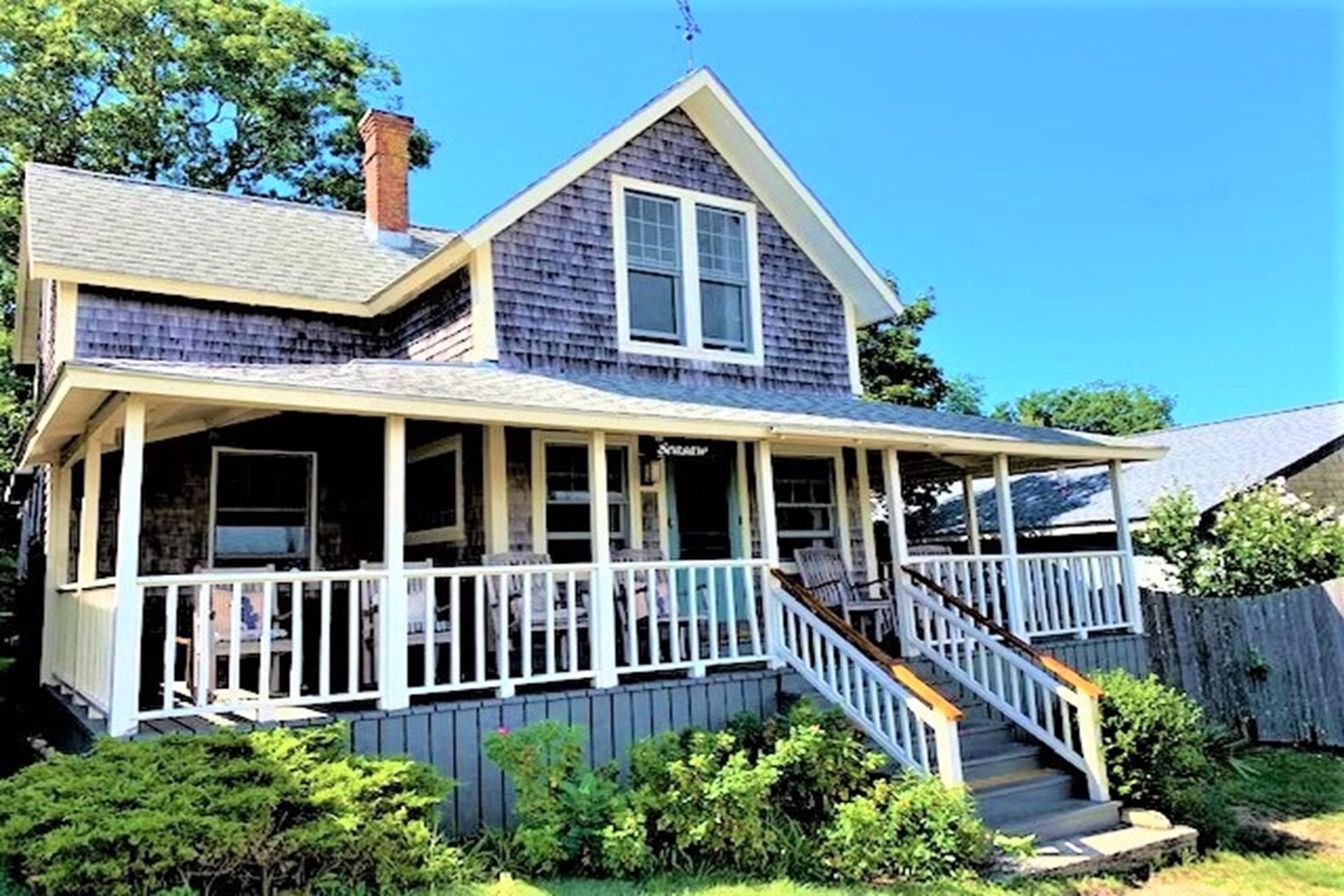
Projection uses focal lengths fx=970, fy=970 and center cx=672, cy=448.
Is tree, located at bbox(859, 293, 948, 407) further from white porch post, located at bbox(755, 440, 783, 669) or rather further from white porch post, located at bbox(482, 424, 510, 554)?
white porch post, located at bbox(482, 424, 510, 554)

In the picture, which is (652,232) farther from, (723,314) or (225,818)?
(225,818)

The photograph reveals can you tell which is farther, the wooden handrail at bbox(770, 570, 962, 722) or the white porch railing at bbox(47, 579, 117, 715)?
the wooden handrail at bbox(770, 570, 962, 722)

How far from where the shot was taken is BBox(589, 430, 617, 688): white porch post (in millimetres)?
7852

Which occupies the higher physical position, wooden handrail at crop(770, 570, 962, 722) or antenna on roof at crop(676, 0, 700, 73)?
antenna on roof at crop(676, 0, 700, 73)

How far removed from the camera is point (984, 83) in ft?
54.3

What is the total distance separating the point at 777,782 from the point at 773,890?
3.70ft

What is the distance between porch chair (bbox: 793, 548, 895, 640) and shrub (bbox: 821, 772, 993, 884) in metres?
Answer: 3.64

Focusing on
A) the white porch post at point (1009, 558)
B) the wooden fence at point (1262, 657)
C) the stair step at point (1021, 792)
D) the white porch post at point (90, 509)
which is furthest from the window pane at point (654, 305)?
the wooden fence at point (1262, 657)

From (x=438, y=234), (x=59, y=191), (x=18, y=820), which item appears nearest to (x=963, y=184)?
(x=438, y=234)

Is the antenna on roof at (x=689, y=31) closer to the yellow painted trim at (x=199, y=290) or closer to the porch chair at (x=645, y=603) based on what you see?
the yellow painted trim at (x=199, y=290)

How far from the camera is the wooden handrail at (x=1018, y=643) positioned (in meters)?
8.38

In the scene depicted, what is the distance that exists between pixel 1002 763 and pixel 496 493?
530 centimetres

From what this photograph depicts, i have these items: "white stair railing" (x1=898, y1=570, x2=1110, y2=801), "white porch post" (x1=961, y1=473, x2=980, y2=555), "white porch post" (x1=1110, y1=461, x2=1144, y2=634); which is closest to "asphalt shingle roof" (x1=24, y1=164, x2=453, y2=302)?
"white stair railing" (x1=898, y1=570, x2=1110, y2=801)

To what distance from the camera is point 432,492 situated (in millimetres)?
10648
